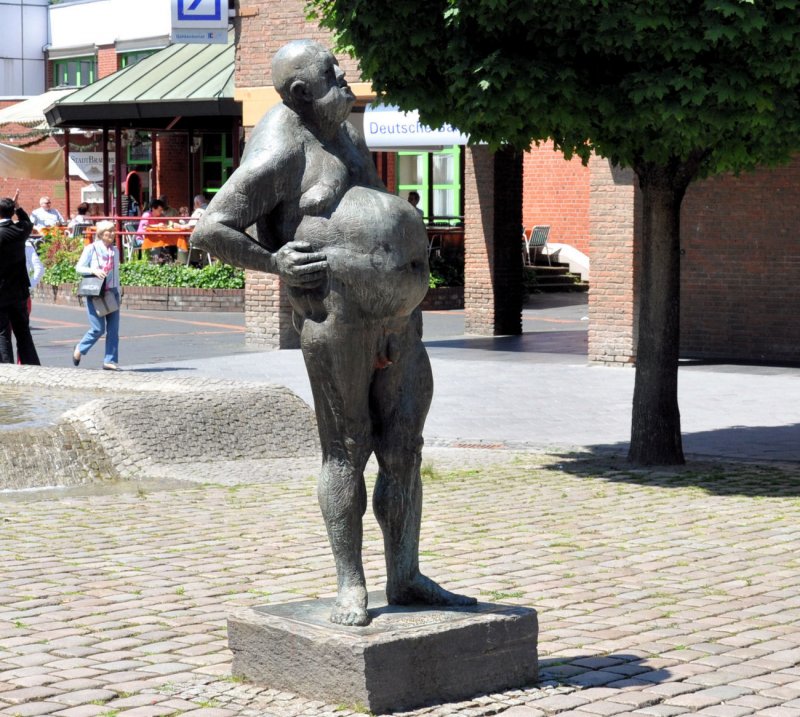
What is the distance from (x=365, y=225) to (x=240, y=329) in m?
18.2

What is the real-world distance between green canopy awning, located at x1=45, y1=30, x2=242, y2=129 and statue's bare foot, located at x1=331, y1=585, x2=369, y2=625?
25.1 m

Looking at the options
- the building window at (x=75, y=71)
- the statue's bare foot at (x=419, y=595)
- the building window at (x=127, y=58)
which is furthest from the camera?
the building window at (x=75, y=71)

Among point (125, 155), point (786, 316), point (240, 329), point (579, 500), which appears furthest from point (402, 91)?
point (125, 155)

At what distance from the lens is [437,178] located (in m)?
36.3

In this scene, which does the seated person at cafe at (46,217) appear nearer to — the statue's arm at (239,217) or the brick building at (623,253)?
the brick building at (623,253)

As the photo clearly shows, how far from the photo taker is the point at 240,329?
23141mm

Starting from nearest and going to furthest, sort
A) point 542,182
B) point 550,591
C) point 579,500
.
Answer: point 550,591 < point 579,500 < point 542,182

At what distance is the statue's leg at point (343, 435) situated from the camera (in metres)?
5.14

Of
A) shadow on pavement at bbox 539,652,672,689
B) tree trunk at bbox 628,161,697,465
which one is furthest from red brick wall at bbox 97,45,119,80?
shadow on pavement at bbox 539,652,672,689

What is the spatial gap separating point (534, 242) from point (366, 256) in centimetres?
2671

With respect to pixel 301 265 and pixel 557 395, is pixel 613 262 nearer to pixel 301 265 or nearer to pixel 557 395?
pixel 557 395

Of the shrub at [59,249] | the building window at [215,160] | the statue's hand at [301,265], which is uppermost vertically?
the building window at [215,160]

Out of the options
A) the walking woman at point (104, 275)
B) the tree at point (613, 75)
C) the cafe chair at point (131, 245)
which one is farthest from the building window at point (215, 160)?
the tree at point (613, 75)

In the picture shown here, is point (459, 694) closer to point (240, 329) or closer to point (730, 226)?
point (730, 226)
